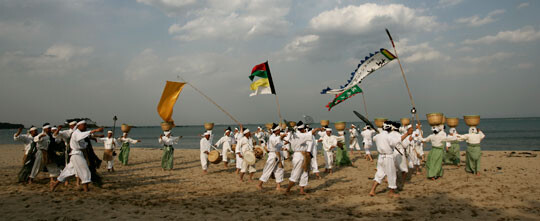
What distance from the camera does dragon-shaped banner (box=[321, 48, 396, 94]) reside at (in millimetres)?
10914

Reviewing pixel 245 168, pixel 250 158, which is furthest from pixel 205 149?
pixel 250 158

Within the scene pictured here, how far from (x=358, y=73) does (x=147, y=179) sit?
26.8 ft

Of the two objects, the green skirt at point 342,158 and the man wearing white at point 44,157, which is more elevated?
the man wearing white at point 44,157

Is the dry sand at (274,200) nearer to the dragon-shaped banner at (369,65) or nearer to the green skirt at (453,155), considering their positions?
the green skirt at (453,155)

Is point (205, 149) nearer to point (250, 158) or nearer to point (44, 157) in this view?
point (250, 158)

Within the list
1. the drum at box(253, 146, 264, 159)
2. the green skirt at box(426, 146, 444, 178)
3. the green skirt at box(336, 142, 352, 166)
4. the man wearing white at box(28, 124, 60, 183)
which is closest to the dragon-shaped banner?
the green skirt at box(336, 142, 352, 166)

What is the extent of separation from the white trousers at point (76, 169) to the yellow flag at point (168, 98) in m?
3.33

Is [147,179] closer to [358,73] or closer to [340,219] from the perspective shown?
[340,219]

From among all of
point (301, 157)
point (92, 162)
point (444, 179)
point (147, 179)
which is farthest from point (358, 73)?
point (92, 162)

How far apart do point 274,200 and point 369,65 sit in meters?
6.64

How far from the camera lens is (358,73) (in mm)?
11695

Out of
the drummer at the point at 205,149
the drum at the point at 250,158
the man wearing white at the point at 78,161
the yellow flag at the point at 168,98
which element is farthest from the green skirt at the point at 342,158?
the man wearing white at the point at 78,161

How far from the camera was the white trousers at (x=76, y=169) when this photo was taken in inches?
287

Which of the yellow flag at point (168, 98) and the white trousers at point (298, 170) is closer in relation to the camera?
the white trousers at point (298, 170)
